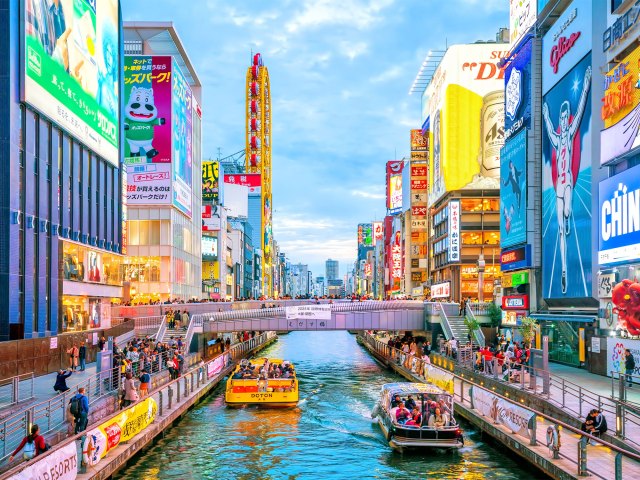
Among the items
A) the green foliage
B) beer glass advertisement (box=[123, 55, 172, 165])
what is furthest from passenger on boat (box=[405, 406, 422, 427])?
beer glass advertisement (box=[123, 55, 172, 165])

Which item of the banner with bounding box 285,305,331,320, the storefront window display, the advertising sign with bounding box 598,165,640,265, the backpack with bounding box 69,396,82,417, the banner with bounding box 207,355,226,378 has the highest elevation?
the advertising sign with bounding box 598,165,640,265

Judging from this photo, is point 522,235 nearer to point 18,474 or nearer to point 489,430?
point 489,430

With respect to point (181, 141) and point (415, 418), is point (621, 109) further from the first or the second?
point (181, 141)

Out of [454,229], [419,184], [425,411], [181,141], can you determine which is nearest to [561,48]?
[425,411]

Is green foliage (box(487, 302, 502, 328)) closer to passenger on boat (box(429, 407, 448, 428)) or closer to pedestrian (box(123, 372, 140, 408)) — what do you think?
passenger on boat (box(429, 407, 448, 428))

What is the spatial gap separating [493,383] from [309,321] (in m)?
28.0

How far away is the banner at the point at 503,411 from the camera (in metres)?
25.6

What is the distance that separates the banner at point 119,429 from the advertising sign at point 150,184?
58.6 meters

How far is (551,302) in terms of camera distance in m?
53.5

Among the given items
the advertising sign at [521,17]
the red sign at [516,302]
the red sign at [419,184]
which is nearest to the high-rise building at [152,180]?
the advertising sign at [521,17]

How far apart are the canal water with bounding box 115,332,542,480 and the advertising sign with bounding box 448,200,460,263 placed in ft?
A: 194

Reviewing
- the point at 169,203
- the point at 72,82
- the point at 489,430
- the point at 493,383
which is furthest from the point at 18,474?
the point at 169,203

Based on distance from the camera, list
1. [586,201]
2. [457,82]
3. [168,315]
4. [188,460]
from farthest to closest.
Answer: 1. [457,82]
2. [168,315]
3. [586,201]
4. [188,460]

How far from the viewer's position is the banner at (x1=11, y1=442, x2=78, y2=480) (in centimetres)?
1605
